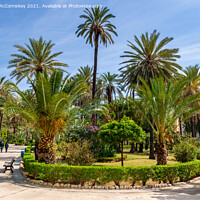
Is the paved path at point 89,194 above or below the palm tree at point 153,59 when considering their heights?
below

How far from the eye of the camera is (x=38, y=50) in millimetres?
21984

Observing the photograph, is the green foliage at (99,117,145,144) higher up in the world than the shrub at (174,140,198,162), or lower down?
higher up

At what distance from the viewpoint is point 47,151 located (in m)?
11.8

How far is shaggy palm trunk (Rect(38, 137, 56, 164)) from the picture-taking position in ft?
38.1

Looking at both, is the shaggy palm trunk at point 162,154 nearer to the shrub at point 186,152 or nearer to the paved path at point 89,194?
the paved path at point 89,194

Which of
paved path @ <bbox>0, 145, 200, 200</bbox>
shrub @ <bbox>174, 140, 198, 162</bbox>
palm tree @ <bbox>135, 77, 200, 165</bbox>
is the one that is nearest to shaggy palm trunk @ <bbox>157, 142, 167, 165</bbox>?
palm tree @ <bbox>135, 77, 200, 165</bbox>

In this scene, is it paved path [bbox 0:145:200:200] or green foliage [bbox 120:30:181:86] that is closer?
paved path [bbox 0:145:200:200]

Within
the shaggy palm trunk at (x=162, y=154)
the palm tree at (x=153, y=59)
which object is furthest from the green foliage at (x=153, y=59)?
the shaggy palm trunk at (x=162, y=154)

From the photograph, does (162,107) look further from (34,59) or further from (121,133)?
(34,59)

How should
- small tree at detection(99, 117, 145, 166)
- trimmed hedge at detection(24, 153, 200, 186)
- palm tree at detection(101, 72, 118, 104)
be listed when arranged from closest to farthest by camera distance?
trimmed hedge at detection(24, 153, 200, 186) → small tree at detection(99, 117, 145, 166) → palm tree at detection(101, 72, 118, 104)

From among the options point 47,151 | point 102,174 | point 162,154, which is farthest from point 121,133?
point 47,151

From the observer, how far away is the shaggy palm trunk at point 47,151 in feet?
38.1

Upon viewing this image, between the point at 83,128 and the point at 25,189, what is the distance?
13297mm

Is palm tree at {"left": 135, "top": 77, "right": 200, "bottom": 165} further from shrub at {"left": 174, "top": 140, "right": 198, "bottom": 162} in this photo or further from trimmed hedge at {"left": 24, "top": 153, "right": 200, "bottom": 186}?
shrub at {"left": 174, "top": 140, "right": 198, "bottom": 162}
